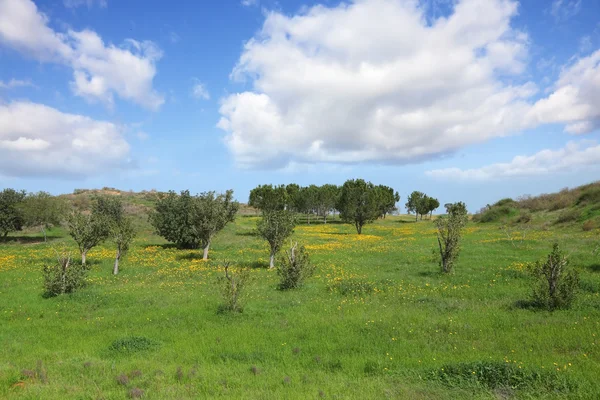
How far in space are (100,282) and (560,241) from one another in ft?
115

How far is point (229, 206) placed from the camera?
Answer: 34.8 m

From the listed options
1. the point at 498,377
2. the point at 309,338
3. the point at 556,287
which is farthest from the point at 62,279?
the point at 556,287

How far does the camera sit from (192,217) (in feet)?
109

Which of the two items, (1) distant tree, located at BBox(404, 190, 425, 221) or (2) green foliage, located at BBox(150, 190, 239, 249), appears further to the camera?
(1) distant tree, located at BBox(404, 190, 425, 221)

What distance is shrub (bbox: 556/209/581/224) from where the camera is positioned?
44.7 meters

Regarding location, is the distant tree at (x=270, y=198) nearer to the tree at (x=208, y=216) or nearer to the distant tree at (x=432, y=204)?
the tree at (x=208, y=216)

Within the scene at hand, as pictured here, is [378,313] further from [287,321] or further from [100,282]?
[100,282]

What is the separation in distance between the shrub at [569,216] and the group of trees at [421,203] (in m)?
57.4

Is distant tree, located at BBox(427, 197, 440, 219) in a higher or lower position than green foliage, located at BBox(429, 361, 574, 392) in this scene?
higher

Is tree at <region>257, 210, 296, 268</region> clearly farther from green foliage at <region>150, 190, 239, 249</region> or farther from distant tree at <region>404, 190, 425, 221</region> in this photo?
distant tree at <region>404, 190, 425, 221</region>

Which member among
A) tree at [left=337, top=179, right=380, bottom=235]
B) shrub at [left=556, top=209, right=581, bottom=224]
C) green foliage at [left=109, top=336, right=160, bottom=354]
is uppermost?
tree at [left=337, top=179, right=380, bottom=235]

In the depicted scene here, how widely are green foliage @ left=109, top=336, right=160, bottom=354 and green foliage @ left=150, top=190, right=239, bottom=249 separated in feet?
67.5

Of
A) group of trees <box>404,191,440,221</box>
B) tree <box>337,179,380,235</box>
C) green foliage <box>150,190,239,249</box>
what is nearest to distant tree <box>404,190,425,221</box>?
group of trees <box>404,191,440,221</box>

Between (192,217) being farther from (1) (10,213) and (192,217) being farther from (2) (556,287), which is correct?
(1) (10,213)
